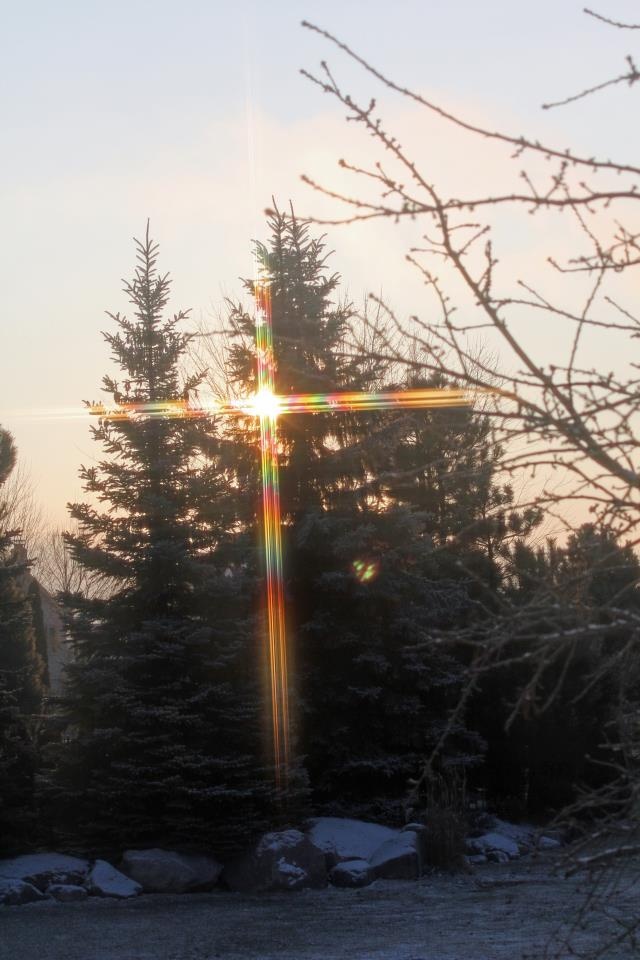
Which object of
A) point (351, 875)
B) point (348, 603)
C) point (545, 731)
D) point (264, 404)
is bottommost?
point (351, 875)

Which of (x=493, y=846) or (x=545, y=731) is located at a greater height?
(x=545, y=731)

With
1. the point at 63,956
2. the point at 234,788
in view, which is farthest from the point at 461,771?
the point at 63,956

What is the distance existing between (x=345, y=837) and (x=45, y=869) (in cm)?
322

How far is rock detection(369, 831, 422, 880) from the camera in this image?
36.7 feet

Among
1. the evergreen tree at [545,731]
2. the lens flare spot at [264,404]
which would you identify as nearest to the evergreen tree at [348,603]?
the evergreen tree at [545,731]

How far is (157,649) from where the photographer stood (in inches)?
460

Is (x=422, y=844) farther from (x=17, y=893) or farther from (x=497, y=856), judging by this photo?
(x=17, y=893)

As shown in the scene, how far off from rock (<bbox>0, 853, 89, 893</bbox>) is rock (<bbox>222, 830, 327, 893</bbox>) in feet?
4.95

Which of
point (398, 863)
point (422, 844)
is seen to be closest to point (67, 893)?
point (398, 863)

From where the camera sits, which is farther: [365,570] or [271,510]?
[271,510]

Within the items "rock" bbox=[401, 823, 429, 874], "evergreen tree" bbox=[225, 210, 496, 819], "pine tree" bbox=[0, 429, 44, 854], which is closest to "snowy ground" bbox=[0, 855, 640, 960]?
"rock" bbox=[401, 823, 429, 874]

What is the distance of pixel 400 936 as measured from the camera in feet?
26.7

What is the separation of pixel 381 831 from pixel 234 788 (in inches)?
79.8

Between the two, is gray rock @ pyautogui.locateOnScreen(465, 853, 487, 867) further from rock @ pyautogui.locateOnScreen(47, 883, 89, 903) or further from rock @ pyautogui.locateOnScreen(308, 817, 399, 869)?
rock @ pyautogui.locateOnScreen(47, 883, 89, 903)
